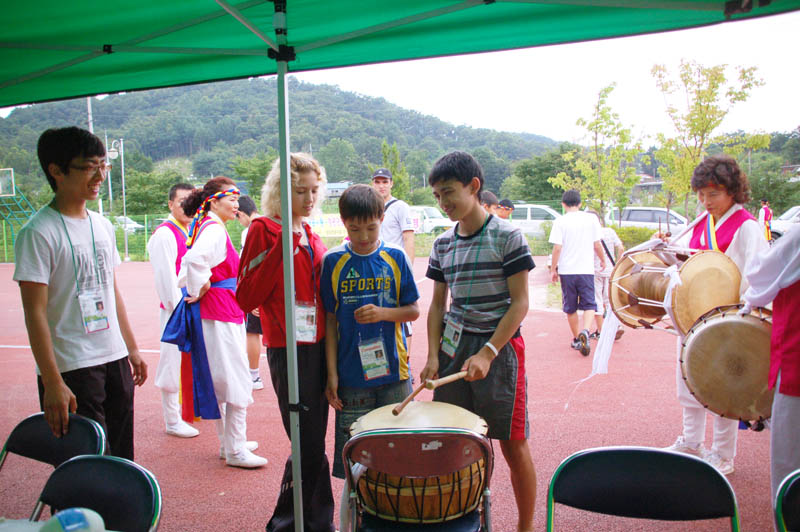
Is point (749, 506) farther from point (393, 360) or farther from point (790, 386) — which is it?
point (393, 360)

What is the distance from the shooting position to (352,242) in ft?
7.91

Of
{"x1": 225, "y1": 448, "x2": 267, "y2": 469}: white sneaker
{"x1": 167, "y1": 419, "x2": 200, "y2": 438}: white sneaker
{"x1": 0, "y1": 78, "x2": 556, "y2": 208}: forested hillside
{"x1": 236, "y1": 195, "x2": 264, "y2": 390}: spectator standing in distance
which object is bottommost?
{"x1": 167, "y1": 419, "x2": 200, "y2": 438}: white sneaker

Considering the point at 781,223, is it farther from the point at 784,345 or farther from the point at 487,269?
the point at 487,269

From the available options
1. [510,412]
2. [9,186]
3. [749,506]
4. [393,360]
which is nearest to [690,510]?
[510,412]

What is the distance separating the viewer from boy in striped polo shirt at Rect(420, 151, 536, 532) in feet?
7.33

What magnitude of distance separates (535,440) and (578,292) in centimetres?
313

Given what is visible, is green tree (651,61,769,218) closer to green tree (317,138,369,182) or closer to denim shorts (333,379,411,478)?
denim shorts (333,379,411,478)

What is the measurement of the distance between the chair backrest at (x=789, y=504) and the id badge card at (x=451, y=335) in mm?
1226

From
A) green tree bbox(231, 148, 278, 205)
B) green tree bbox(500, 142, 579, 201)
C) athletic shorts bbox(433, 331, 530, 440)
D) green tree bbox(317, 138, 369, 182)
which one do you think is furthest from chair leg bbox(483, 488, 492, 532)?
green tree bbox(317, 138, 369, 182)

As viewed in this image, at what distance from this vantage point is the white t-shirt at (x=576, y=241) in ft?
21.6

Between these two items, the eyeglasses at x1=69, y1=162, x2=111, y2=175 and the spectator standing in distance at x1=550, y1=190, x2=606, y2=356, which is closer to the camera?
the eyeglasses at x1=69, y1=162, x2=111, y2=175

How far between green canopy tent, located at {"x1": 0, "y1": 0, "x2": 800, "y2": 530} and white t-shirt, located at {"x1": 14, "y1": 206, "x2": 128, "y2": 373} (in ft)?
2.85

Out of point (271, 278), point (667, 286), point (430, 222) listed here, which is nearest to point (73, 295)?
point (271, 278)

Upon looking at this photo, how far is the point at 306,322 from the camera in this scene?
242cm
